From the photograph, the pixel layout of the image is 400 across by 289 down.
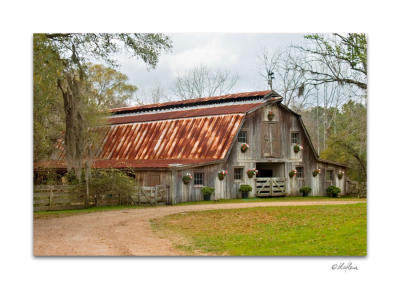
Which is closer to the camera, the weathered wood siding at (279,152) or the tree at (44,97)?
the tree at (44,97)

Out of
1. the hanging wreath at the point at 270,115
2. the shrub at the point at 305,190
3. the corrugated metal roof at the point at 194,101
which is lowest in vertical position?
the shrub at the point at 305,190

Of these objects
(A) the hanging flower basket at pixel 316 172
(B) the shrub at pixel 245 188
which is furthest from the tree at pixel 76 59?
(A) the hanging flower basket at pixel 316 172

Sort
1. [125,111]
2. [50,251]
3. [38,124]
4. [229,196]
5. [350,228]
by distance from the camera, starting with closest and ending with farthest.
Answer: [50,251] → [350,228] → [38,124] → [229,196] → [125,111]

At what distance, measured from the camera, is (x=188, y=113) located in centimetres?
2314

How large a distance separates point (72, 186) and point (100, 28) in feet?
21.9

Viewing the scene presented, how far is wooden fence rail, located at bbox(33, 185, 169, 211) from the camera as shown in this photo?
671 inches

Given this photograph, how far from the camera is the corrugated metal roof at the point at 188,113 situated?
73.7 ft

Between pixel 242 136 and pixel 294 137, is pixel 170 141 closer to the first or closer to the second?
pixel 242 136

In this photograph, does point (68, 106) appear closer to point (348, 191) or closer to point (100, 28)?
point (100, 28)

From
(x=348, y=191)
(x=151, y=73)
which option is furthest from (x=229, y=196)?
(x=151, y=73)

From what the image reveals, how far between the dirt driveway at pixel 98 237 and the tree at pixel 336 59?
6196mm

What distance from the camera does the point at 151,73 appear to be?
15.3 metres

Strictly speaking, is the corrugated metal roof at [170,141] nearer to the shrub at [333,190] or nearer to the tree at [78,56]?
the shrub at [333,190]

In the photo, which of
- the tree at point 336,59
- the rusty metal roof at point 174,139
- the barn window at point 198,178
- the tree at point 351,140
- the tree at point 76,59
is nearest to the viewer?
the tree at point 76,59
